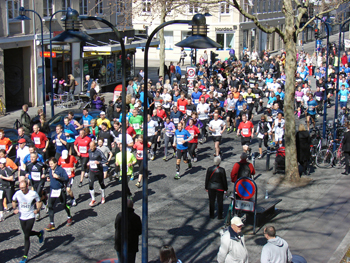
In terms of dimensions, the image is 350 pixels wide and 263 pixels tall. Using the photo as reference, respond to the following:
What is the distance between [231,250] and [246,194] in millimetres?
3534

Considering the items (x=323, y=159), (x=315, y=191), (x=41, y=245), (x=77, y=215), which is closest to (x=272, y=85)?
(x=323, y=159)

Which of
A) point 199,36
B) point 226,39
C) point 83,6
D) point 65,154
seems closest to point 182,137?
point 65,154

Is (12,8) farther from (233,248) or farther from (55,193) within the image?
(233,248)

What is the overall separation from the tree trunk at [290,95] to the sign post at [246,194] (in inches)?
162

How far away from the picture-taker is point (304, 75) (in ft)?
104

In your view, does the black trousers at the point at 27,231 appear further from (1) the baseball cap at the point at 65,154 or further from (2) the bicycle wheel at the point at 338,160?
(2) the bicycle wheel at the point at 338,160

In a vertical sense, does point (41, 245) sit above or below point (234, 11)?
below

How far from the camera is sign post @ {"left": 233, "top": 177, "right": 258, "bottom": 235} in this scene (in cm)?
1083

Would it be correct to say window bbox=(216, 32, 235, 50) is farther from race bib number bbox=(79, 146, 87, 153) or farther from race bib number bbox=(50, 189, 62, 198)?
race bib number bbox=(50, 189, 62, 198)

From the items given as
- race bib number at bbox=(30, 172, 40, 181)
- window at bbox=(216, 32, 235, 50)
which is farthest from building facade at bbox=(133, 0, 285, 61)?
race bib number at bbox=(30, 172, 40, 181)

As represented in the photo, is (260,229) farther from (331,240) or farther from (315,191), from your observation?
(315,191)

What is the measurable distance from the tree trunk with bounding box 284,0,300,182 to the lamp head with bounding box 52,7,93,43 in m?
7.81

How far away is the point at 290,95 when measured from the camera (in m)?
14.5

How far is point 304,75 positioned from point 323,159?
16.2 metres
